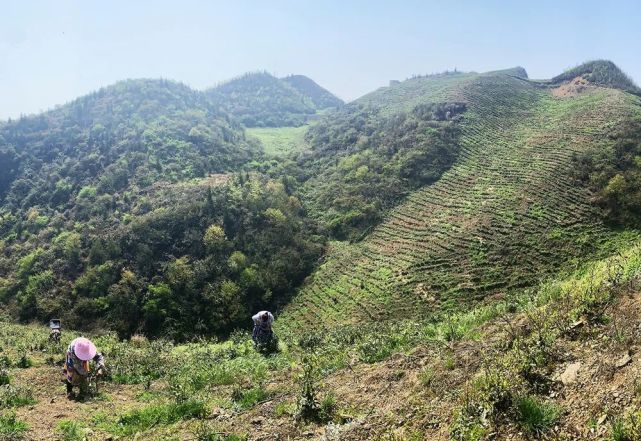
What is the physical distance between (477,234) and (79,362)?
21.6 m

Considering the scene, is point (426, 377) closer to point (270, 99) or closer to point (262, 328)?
point (262, 328)

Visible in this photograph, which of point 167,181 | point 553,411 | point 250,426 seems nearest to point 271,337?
point 250,426

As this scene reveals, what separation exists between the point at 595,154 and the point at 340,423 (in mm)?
30889

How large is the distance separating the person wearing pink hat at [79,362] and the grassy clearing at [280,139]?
5459 cm

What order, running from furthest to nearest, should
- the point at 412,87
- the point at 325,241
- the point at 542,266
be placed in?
the point at 412,87 → the point at 325,241 → the point at 542,266

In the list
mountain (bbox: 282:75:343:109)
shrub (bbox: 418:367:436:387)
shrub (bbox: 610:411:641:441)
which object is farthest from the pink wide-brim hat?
mountain (bbox: 282:75:343:109)

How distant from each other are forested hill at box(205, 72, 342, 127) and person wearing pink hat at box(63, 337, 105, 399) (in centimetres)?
10025

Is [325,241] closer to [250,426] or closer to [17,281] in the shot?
[17,281]

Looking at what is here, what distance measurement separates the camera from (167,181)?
4891 centimetres

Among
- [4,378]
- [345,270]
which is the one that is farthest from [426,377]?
[345,270]

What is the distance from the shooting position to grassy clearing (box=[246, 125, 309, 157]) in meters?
68.5

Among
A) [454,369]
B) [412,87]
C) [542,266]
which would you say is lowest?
[542,266]

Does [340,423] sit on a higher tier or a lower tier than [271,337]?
higher

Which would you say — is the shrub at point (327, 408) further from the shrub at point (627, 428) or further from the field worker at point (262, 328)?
the field worker at point (262, 328)
